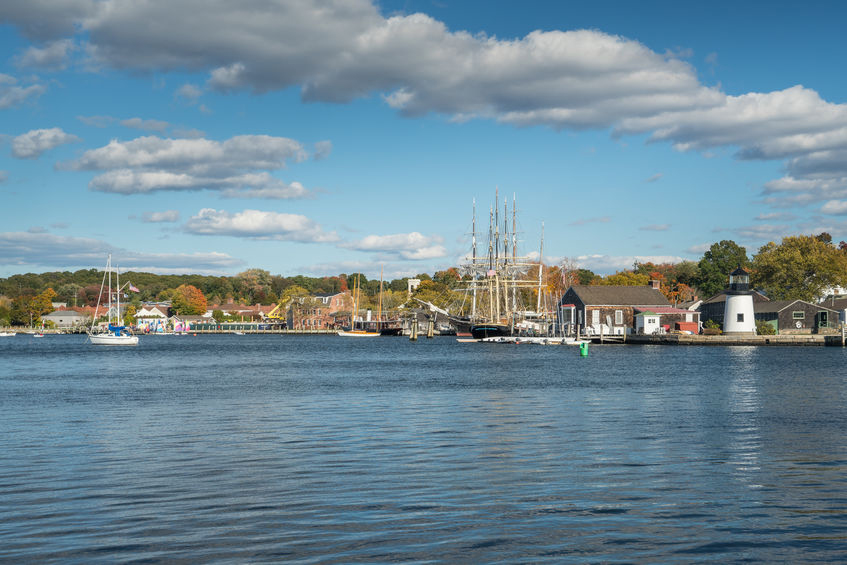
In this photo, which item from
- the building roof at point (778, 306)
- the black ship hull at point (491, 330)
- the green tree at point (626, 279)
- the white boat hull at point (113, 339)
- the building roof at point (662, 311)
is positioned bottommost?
the white boat hull at point (113, 339)

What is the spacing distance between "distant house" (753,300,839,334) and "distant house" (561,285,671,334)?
1643 cm

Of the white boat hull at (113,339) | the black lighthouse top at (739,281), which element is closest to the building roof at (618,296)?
the black lighthouse top at (739,281)

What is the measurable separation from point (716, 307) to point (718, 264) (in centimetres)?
4218

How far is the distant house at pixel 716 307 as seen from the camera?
424 feet

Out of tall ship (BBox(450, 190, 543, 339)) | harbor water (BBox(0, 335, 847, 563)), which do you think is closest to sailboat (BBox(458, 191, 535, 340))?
tall ship (BBox(450, 190, 543, 339))

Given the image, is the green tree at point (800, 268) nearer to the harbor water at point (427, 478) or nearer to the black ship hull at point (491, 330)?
the black ship hull at point (491, 330)

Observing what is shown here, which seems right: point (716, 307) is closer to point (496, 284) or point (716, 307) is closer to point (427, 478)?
point (496, 284)

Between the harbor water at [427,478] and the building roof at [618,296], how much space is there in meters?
84.6

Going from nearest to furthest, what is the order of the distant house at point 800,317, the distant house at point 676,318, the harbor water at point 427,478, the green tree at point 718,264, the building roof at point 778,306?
the harbor water at point 427,478
the distant house at point 800,317
the building roof at point 778,306
the distant house at point 676,318
the green tree at point 718,264

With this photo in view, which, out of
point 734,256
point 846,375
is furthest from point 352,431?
point 734,256

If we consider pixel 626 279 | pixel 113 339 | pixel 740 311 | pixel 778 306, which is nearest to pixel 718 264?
pixel 626 279

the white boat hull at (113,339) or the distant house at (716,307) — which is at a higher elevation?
the distant house at (716,307)

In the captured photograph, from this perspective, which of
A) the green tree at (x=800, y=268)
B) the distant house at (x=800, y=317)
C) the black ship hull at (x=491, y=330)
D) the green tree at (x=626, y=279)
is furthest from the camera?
the green tree at (x=626, y=279)

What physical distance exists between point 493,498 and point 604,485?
116 inches
